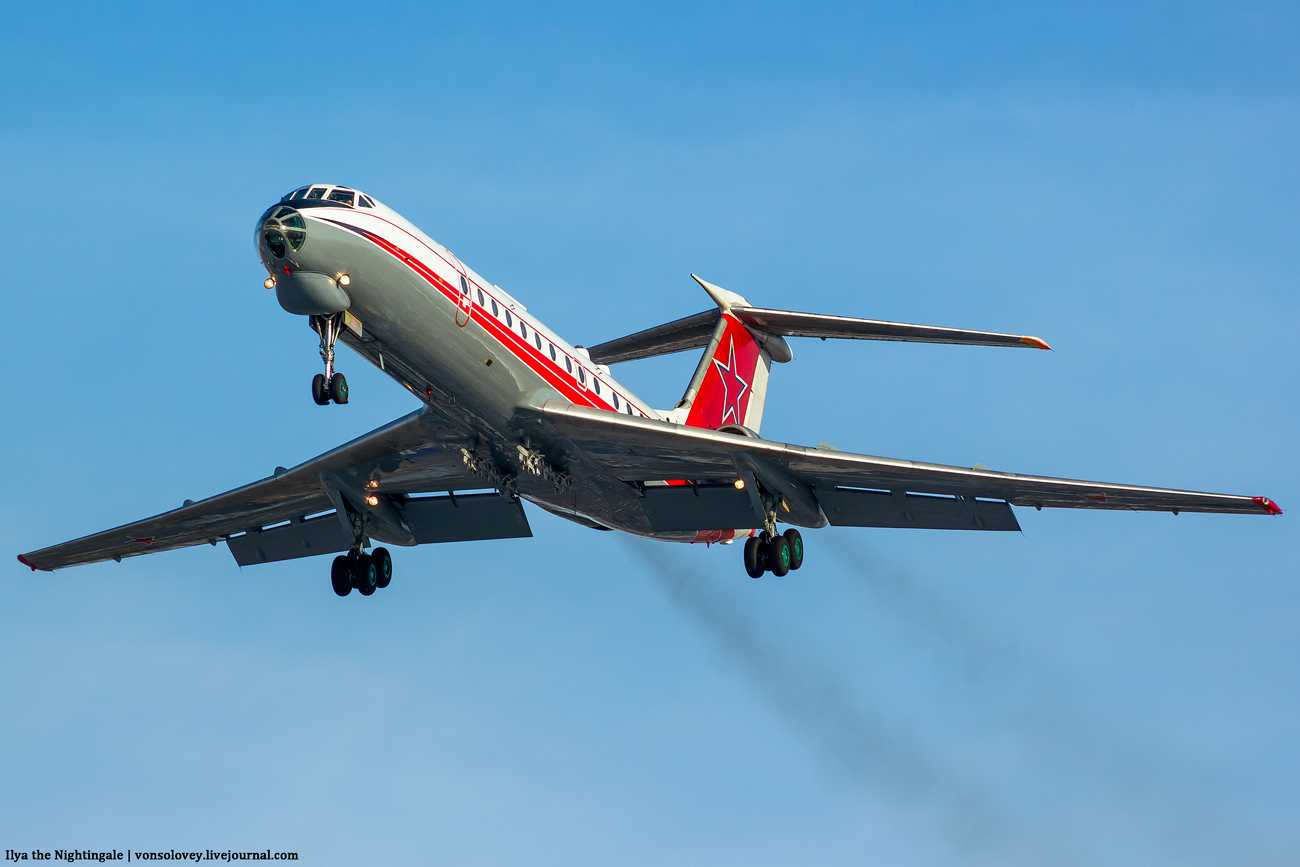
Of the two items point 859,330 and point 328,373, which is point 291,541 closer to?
point 328,373

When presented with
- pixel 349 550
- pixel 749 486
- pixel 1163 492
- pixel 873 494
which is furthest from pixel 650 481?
pixel 1163 492

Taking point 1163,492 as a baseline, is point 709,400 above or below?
above

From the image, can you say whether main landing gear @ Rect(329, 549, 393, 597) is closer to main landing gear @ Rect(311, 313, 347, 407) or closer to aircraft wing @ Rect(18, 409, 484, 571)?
aircraft wing @ Rect(18, 409, 484, 571)

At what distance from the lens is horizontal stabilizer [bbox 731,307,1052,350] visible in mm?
28109

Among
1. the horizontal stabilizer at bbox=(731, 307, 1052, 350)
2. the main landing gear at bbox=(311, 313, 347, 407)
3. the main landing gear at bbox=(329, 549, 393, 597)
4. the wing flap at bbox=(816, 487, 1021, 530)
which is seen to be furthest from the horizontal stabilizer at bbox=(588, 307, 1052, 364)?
the main landing gear at bbox=(311, 313, 347, 407)

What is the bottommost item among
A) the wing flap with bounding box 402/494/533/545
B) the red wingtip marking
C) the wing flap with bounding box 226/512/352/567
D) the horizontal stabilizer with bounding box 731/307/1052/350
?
the red wingtip marking

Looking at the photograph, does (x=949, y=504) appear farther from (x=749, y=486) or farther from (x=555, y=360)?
(x=555, y=360)

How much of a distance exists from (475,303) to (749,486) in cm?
679

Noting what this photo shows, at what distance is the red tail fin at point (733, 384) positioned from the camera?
32531 mm

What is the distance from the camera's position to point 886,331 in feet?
97.0

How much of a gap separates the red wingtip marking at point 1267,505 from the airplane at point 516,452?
4 cm

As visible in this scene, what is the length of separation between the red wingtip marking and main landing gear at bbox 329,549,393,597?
17.5 meters

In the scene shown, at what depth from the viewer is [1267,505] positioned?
2566 cm

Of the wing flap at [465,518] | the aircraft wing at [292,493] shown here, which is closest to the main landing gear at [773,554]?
the wing flap at [465,518]
